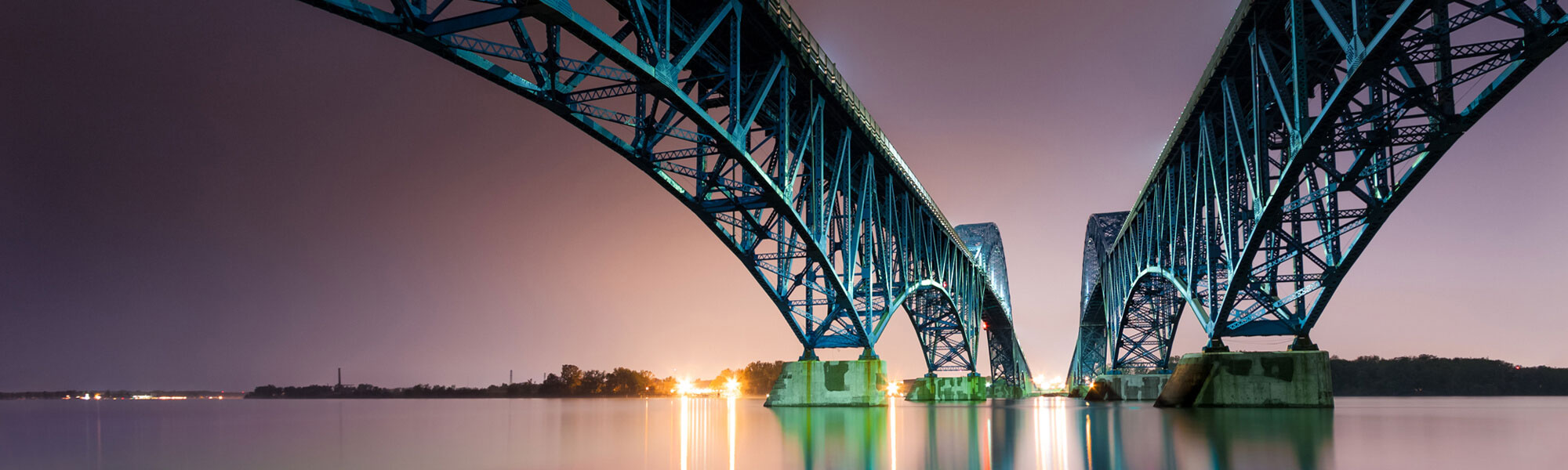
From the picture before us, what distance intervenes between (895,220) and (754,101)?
22.4 metres

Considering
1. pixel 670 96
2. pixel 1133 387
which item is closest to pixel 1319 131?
pixel 670 96

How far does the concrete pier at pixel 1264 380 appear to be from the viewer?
3225 cm

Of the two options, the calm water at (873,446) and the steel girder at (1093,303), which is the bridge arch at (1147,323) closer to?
the steel girder at (1093,303)

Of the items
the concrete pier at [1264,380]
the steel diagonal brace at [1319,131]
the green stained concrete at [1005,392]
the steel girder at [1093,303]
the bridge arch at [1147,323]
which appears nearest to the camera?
the steel diagonal brace at [1319,131]

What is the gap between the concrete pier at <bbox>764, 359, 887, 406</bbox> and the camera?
39.1 metres

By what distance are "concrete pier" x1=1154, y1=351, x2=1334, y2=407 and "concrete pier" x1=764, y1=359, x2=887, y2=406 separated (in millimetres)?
13064

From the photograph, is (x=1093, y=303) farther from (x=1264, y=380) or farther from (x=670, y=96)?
(x=670, y=96)

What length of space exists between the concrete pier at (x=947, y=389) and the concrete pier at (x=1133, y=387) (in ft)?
32.9

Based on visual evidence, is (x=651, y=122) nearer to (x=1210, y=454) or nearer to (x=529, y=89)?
(x=529, y=89)

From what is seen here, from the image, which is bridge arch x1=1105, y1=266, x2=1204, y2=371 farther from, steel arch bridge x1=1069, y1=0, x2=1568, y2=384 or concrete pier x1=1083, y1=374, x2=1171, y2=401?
steel arch bridge x1=1069, y1=0, x2=1568, y2=384

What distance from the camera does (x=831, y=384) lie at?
39.2m

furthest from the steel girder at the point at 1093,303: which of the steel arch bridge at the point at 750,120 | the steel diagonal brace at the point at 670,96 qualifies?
the steel diagonal brace at the point at 670,96

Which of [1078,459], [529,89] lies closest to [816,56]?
[529,89]

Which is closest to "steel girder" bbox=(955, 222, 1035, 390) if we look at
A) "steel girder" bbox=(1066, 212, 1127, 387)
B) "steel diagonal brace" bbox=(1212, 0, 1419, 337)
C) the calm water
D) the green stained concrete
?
the green stained concrete
